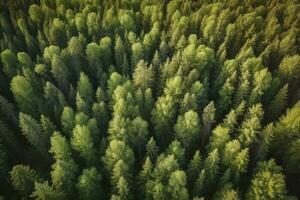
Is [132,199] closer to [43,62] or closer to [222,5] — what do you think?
[43,62]

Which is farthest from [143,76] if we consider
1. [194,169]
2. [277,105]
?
[277,105]

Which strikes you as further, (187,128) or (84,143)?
(187,128)

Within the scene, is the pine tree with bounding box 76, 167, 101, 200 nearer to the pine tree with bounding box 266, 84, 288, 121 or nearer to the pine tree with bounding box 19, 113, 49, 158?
the pine tree with bounding box 19, 113, 49, 158

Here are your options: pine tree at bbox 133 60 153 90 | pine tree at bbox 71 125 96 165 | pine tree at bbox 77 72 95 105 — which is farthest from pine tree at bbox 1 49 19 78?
pine tree at bbox 71 125 96 165

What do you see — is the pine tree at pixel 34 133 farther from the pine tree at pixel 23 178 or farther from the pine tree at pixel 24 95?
the pine tree at pixel 24 95

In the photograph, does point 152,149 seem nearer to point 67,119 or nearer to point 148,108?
point 148,108

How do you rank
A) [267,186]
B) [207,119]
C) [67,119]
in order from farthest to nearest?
[207,119] → [67,119] → [267,186]

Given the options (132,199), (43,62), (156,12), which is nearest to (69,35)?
(43,62)

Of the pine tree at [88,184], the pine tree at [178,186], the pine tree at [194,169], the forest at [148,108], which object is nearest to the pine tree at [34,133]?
the forest at [148,108]
